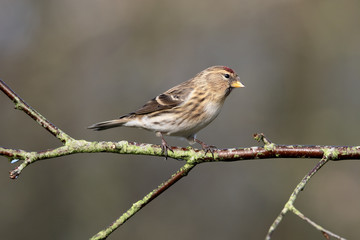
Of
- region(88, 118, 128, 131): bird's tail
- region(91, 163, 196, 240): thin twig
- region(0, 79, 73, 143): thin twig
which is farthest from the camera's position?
region(88, 118, 128, 131): bird's tail

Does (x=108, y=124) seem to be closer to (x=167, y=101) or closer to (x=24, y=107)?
(x=167, y=101)

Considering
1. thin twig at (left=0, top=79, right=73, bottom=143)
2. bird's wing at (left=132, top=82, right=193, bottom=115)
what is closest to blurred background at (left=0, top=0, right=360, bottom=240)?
bird's wing at (left=132, top=82, right=193, bottom=115)

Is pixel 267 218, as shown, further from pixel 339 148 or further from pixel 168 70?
pixel 339 148

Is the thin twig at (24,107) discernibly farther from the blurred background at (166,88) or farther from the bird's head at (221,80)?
the blurred background at (166,88)

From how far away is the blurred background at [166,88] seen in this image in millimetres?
9109

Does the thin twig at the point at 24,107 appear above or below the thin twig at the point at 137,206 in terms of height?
above

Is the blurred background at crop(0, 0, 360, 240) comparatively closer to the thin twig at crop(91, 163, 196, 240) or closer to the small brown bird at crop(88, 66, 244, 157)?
the small brown bird at crop(88, 66, 244, 157)

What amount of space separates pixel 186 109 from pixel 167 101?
296 millimetres

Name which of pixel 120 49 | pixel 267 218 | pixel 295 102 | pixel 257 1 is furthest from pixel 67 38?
pixel 267 218

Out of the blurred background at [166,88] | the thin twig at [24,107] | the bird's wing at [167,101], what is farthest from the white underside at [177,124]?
the blurred background at [166,88]

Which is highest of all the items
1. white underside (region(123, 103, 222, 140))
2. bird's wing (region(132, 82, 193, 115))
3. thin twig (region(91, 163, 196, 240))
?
bird's wing (region(132, 82, 193, 115))

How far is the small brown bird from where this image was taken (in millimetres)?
4938

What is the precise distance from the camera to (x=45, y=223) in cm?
841

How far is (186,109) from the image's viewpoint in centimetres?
503
